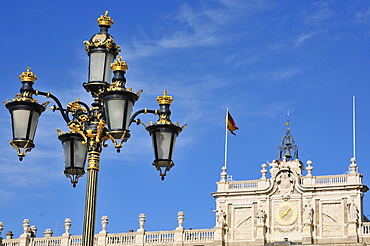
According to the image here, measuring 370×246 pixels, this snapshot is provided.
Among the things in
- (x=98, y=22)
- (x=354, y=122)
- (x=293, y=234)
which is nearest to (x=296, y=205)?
(x=293, y=234)

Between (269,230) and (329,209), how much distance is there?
5.03m

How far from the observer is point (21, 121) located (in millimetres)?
17234

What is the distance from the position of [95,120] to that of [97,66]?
1.30 meters

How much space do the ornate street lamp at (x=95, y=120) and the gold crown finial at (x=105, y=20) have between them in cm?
23

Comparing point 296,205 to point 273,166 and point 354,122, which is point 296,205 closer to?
point 273,166

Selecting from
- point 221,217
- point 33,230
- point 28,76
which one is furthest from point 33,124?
point 33,230

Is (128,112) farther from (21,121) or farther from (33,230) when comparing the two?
(33,230)

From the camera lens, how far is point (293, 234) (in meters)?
68.0

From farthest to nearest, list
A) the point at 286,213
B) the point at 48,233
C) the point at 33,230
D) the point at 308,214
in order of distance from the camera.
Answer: the point at 33,230 → the point at 48,233 → the point at 286,213 → the point at 308,214

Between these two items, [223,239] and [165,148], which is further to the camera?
[223,239]

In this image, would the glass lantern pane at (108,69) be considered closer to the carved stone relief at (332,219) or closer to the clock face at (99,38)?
the clock face at (99,38)

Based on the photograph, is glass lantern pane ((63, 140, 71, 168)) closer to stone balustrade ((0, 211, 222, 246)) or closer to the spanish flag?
stone balustrade ((0, 211, 222, 246))

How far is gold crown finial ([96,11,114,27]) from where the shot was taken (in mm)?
18891

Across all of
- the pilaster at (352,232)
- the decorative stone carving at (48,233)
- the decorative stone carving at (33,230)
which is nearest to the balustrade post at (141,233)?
the decorative stone carving at (48,233)
